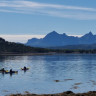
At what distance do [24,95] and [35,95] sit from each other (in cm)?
196

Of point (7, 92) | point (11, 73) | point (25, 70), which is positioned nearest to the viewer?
point (7, 92)

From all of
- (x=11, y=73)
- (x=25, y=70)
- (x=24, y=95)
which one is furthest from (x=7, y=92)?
(x=25, y=70)

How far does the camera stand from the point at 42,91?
5762 cm

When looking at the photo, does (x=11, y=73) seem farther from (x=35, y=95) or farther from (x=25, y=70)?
(x=35, y=95)

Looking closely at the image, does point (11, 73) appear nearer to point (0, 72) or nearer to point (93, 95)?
point (0, 72)

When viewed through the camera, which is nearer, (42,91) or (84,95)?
(84,95)

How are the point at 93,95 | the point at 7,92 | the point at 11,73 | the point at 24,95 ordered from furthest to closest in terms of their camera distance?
1. the point at 11,73
2. the point at 7,92
3. the point at 24,95
4. the point at 93,95

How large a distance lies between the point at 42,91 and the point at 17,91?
5.06m

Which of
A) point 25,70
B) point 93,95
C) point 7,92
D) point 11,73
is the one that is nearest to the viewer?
point 93,95

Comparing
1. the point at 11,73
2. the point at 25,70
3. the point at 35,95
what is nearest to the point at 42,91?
the point at 35,95

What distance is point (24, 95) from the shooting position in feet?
166

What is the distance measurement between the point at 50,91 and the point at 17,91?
668cm

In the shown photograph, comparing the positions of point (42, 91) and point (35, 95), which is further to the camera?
point (42, 91)

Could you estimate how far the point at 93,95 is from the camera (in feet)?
152
